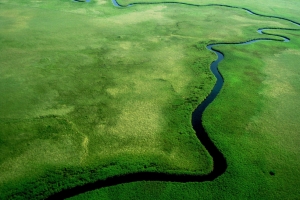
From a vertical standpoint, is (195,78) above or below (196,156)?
above

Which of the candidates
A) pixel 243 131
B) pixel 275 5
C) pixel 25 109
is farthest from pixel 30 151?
pixel 275 5

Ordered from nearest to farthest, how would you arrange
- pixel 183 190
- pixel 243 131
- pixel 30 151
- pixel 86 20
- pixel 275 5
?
pixel 183 190
pixel 30 151
pixel 243 131
pixel 86 20
pixel 275 5

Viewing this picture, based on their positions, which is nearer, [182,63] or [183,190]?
[183,190]

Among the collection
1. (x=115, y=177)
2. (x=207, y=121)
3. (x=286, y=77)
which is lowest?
(x=115, y=177)

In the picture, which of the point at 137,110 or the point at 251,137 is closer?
the point at 251,137

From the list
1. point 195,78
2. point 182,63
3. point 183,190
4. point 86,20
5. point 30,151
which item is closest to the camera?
point 183,190

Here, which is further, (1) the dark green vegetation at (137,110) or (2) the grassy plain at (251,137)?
(1) the dark green vegetation at (137,110)

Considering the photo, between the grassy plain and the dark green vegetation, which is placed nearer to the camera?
the grassy plain

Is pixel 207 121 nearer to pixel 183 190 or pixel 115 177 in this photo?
pixel 183 190
